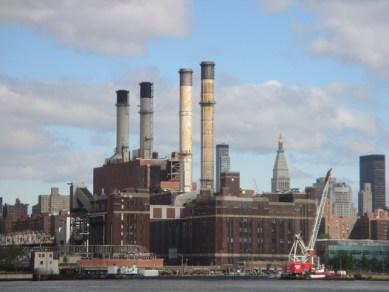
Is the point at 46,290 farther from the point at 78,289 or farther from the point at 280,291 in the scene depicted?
the point at 280,291

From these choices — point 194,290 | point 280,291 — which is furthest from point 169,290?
point 280,291

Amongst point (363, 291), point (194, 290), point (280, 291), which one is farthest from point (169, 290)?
point (363, 291)

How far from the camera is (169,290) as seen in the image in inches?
7210

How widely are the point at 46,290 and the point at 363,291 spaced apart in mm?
51299

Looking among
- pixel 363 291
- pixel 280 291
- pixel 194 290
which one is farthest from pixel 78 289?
pixel 363 291

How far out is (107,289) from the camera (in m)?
188

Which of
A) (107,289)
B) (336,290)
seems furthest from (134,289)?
(336,290)

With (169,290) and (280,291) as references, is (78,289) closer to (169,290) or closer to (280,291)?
(169,290)

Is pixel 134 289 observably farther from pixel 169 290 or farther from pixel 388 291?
pixel 388 291

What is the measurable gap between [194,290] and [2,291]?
30.6 meters

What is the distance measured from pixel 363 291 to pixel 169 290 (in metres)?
31.7

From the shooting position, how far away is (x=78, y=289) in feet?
612

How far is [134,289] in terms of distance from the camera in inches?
7308

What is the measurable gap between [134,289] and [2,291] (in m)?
21.2
